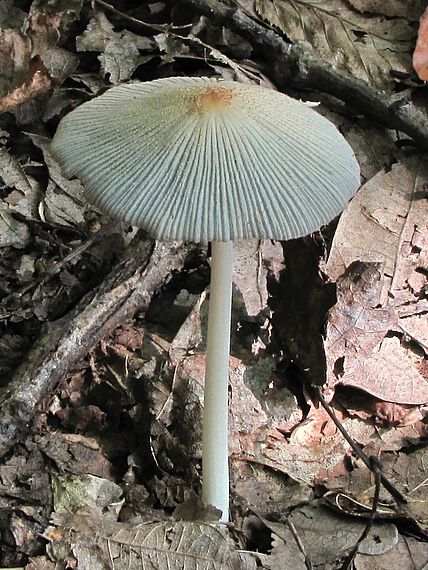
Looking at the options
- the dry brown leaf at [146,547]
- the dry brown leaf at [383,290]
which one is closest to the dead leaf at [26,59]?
the dry brown leaf at [383,290]

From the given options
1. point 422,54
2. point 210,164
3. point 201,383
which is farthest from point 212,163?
point 422,54

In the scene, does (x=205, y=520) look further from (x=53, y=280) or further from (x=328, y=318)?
(x=53, y=280)

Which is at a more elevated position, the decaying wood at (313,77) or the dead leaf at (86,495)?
Answer: the decaying wood at (313,77)

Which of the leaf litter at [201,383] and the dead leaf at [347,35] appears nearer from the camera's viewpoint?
the leaf litter at [201,383]

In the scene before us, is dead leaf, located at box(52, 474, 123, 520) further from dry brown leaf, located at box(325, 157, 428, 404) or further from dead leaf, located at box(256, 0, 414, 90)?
dead leaf, located at box(256, 0, 414, 90)

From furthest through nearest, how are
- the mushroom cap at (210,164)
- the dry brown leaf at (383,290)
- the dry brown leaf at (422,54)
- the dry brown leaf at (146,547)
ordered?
the dry brown leaf at (422,54)
the dry brown leaf at (383,290)
the dry brown leaf at (146,547)
the mushroom cap at (210,164)

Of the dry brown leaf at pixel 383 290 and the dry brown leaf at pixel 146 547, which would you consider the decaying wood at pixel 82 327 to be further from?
the dry brown leaf at pixel 383 290

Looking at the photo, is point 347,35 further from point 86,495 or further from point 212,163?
point 86,495
